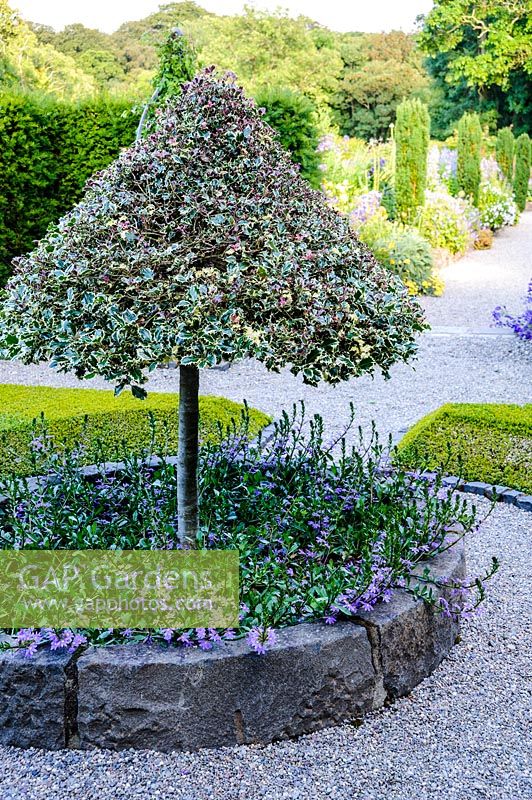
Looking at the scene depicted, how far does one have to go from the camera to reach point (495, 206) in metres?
18.3

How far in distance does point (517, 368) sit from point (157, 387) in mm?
3021

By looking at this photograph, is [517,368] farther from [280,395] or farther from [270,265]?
[270,265]

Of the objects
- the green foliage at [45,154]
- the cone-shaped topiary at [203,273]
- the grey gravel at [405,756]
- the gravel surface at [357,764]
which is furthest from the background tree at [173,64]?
the gravel surface at [357,764]

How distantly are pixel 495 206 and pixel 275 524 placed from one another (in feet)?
54.3

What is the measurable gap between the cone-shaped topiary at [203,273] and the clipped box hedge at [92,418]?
6.44ft

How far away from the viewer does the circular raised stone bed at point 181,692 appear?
2312mm

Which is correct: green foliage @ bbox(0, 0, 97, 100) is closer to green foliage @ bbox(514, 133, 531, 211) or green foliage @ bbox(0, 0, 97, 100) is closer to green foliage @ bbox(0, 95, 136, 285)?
green foliage @ bbox(0, 95, 136, 285)

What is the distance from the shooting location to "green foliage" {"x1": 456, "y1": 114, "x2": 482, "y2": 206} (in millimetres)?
17281

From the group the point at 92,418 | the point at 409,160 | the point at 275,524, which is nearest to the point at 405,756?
the point at 275,524

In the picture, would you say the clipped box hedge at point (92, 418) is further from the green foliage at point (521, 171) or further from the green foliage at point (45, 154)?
the green foliage at point (521, 171)

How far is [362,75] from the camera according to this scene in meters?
34.9

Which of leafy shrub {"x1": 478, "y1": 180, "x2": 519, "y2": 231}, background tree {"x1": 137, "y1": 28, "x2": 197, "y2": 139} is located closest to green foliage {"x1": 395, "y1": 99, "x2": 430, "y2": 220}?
leafy shrub {"x1": 478, "y1": 180, "x2": 519, "y2": 231}

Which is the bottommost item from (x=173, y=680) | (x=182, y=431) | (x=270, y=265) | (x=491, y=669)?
(x=491, y=669)

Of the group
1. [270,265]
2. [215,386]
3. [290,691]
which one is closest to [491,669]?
[290,691]
